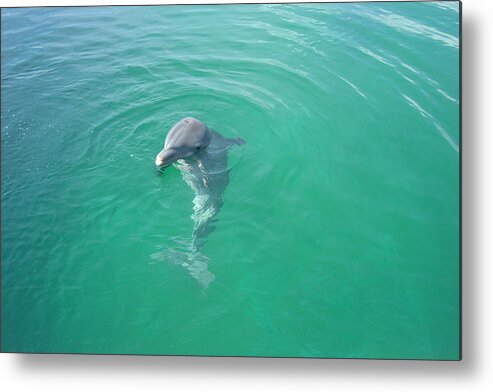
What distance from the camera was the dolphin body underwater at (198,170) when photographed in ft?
17.3

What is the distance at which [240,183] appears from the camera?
570 cm

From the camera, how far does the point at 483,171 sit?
4.90m

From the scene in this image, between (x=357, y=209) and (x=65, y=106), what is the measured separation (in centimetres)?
370

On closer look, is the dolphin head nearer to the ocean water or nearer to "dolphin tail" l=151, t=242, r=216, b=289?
the ocean water

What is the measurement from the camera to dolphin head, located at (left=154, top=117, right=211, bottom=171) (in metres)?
5.48

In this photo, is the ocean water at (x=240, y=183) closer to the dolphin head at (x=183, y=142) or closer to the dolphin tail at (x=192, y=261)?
the dolphin tail at (x=192, y=261)

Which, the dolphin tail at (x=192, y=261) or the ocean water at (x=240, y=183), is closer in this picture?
the ocean water at (x=240, y=183)

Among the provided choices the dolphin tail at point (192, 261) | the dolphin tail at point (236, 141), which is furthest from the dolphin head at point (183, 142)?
the dolphin tail at point (192, 261)

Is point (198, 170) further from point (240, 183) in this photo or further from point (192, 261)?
point (192, 261)

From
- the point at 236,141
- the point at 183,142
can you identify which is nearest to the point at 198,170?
the point at 183,142

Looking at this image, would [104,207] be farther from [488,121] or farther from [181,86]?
[488,121]

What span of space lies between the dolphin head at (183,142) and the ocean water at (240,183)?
366mm

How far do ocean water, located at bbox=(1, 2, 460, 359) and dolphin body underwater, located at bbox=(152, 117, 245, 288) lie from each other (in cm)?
5

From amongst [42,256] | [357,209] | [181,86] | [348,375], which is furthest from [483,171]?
[42,256]
